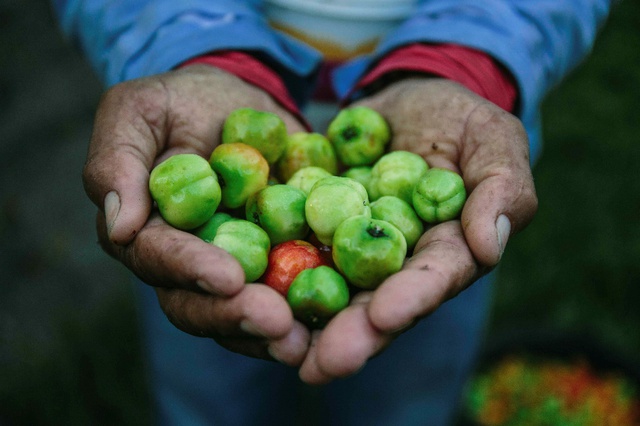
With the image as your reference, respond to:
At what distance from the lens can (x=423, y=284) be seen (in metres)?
1.55

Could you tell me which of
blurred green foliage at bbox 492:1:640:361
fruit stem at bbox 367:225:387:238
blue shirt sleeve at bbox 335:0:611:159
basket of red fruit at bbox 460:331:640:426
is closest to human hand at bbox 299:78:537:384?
fruit stem at bbox 367:225:387:238

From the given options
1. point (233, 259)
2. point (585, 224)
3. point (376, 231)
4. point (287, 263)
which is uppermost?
point (233, 259)

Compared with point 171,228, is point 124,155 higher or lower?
higher

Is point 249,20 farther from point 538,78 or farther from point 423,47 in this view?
point 538,78

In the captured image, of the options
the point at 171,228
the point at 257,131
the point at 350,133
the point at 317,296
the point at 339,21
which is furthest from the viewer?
the point at 339,21

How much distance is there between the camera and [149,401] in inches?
133

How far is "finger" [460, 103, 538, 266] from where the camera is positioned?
1.69 metres

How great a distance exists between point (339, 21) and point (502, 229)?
1194mm

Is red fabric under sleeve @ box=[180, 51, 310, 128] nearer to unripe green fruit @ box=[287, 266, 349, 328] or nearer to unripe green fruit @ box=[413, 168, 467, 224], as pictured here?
unripe green fruit @ box=[413, 168, 467, 224]

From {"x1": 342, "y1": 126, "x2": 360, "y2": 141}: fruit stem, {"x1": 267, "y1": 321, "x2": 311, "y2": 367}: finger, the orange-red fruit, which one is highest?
{"x1": 267, "y1": 321, "x2": 311, "y2": 367}: finger

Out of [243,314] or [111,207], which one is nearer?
[243,314]

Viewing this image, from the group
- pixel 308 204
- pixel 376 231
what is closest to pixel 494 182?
pixel 376 231

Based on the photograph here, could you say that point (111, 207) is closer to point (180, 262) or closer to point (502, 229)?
point (180, 262)

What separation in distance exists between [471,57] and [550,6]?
0.36 meters
